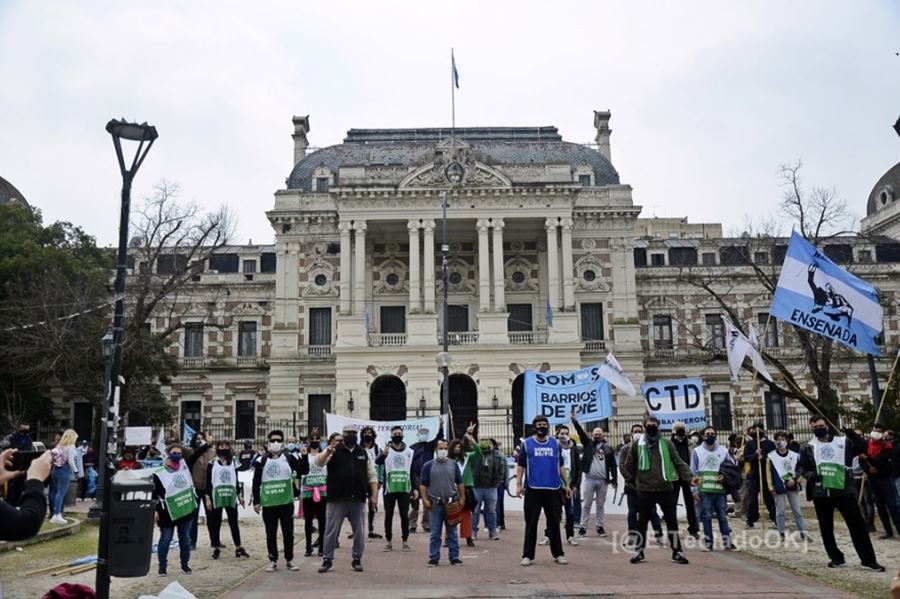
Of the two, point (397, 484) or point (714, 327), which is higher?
point (714, 327)

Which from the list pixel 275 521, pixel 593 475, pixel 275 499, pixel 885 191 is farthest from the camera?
pixel 885 191

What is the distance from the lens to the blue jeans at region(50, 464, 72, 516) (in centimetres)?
1895

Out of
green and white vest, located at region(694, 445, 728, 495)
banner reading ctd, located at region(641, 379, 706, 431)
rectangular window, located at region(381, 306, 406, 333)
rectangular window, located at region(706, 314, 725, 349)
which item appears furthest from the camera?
rectangular window, located at region(706, 314, 725, 349)

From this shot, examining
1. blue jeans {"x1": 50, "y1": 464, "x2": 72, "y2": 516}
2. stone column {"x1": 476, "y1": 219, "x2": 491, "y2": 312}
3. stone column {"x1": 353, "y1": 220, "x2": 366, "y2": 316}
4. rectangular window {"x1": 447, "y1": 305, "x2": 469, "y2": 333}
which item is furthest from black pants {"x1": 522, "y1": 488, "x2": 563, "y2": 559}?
rectangular window {"x1": 447, "y1": 305, "x2": 469, "y2": 333}

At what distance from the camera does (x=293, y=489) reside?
512 inches

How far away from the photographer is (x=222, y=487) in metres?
14.1

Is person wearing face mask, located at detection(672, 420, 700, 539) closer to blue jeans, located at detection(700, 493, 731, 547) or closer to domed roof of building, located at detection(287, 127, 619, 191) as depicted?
blue jeans, located at detection(700, 493, 731, 547)

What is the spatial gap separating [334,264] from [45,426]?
17.8 m

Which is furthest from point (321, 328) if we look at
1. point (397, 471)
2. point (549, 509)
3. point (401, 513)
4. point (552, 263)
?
Result: point (549, 509)

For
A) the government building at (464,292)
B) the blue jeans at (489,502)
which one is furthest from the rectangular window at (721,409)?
the blue jeans at (489,502)

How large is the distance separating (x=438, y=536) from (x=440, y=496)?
26.7 inches

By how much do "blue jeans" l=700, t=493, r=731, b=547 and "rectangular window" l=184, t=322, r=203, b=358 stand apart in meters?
39.4

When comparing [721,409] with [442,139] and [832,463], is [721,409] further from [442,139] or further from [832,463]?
[832,463]

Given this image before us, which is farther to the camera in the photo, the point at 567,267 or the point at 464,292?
the point at 464,292
